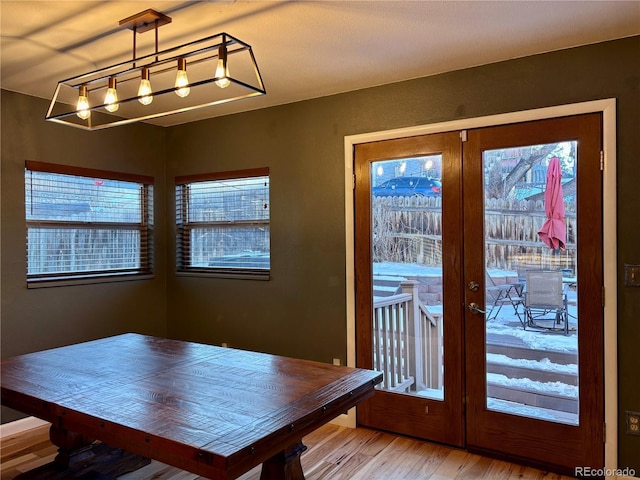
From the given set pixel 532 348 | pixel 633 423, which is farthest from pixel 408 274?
pixel 633 423

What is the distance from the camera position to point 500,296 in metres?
3.05

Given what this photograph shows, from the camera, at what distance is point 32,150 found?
3613 millimetres

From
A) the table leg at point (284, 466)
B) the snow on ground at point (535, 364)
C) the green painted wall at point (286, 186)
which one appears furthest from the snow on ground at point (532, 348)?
the table leg at point (284, 466)

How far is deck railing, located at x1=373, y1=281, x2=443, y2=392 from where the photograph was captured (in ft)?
10.9

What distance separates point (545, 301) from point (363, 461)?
4.94ft

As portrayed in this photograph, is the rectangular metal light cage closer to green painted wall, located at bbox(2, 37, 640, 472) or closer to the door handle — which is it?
green painted wall, located at bbox(2, 37, 640, 472)

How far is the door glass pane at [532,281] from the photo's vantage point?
9.29ft

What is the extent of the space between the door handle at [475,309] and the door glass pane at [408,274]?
0.21 metres

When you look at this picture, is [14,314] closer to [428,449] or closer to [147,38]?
[147,38]

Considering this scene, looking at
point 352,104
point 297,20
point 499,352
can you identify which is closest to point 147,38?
point 297,20

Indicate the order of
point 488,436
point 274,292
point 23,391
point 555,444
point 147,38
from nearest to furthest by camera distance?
point 23,391 < point 147,38 < point 555,444 < point 488,436 < point 274,292

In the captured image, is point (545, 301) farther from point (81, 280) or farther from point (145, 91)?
point (81, 280)

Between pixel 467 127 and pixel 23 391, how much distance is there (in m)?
2.83

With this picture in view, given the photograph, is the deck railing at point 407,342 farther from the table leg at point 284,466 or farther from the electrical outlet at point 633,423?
the table leg at point 284,466
